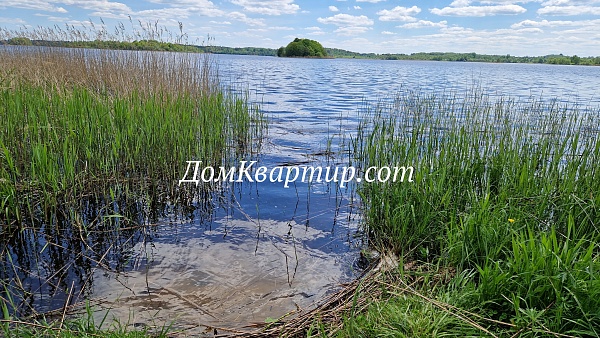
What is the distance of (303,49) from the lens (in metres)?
88.6

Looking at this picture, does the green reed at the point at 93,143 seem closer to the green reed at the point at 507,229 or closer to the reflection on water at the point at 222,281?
the reflection on water at the point at 222,281

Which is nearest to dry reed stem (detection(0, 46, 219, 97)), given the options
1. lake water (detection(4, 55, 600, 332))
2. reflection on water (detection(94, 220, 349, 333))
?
lake water (detection(4, 55, 600, 332))

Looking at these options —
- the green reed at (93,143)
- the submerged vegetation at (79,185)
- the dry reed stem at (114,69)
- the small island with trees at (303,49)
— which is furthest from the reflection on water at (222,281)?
the small island with trees at (303,49)

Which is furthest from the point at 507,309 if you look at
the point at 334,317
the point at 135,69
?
the point at 135,69

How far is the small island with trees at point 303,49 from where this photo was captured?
8831cm

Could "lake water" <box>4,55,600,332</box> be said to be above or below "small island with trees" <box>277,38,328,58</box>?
below

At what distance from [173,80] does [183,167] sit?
12.0ft

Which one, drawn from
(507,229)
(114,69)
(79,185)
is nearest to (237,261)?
(79,185)

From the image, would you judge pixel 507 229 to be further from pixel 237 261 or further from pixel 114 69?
pixel 114 69

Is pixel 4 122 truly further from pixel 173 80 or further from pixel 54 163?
pixel 173 80

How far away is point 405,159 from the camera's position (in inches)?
197

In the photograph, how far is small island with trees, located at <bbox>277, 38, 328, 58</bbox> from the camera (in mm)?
88312

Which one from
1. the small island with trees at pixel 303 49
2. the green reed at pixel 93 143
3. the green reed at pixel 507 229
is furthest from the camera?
the small island with trees at pixel 303 49

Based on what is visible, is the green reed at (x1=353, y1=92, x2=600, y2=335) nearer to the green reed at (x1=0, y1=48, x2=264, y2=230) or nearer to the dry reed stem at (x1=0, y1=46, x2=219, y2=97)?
the green reed at (x1=0, y1=48, x2=264, y2=230)
